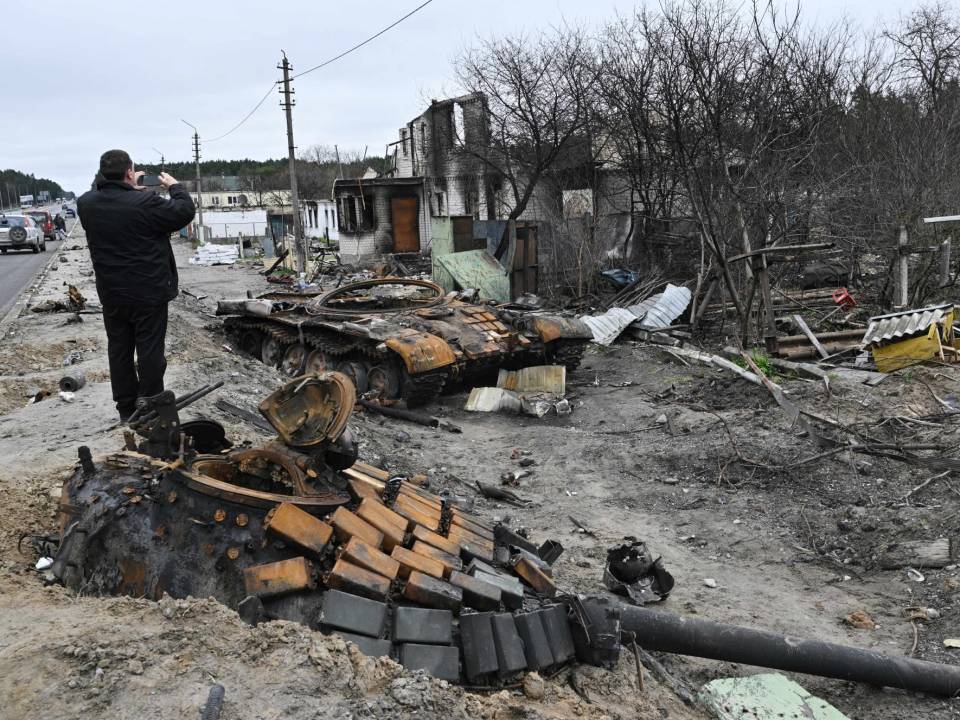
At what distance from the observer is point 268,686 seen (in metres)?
2.86

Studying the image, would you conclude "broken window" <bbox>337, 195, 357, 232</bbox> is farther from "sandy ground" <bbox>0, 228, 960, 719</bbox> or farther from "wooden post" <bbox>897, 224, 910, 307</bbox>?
"wooden post" <bbox>897, 224, 910, 307</bbox>

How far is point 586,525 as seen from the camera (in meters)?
6.36

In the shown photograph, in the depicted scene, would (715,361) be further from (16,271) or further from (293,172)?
(16,271)

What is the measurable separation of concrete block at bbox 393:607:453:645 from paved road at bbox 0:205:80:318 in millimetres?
14328

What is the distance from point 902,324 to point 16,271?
938 inches

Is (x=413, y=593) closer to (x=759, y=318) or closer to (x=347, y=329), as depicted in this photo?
(x=347, y=329)

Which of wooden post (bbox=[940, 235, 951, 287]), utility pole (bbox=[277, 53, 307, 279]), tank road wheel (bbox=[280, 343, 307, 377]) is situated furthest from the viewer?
utility pole (bbox=[277, 53, 307, 279])

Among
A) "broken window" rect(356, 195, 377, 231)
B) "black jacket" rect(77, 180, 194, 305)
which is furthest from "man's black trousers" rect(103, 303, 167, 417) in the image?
"broken window" rect(356, 195, 377, 231)

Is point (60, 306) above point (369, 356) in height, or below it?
above

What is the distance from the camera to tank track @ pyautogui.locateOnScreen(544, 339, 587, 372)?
10.8m

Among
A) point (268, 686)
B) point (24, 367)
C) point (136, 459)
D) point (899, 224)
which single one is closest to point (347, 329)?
point (24, 367)

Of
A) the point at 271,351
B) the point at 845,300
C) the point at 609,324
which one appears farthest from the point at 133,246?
→ the point at 845,300

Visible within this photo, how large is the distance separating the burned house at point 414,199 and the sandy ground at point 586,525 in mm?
15891

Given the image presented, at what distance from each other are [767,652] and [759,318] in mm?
7596
